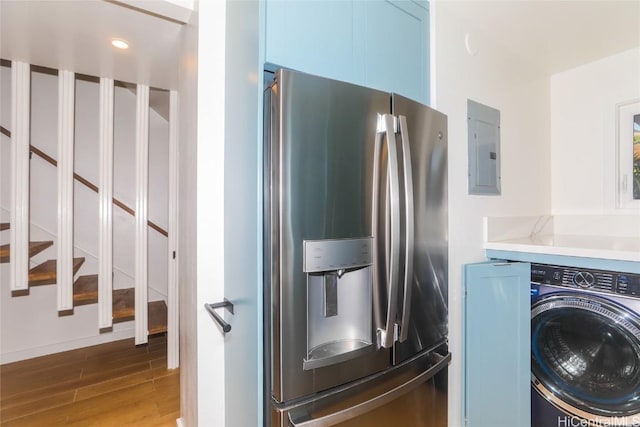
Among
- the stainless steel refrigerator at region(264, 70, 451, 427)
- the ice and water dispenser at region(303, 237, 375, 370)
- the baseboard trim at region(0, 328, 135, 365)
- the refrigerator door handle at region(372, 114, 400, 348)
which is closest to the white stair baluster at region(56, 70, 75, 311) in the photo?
the baseboard trim at region(0, 328, 135, 365)

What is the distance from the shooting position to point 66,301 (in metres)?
2.21

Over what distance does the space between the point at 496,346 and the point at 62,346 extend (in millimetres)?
3718

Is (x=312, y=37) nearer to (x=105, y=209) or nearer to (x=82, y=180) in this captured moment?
(x=105, y=209)

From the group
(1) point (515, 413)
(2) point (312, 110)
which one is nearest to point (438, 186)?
(2) point (312, 110)

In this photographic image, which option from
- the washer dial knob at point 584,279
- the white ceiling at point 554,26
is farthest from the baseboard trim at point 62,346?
the white ceiling at point 554,26

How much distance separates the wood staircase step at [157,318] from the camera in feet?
8.35

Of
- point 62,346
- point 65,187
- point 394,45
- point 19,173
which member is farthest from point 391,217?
point 62,346

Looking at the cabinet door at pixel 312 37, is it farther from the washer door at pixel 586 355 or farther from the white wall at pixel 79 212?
the white wall at pixel 79 212

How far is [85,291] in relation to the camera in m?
2.59

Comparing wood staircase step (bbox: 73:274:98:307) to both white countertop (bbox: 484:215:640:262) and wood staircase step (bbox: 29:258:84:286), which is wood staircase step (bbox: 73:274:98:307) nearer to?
wood staircase step (bbox: 29:258:84:286)

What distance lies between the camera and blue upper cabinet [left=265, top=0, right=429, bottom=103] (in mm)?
942

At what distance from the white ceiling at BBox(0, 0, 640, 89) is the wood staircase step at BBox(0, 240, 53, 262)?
1.54 metres

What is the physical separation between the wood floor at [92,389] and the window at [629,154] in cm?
353

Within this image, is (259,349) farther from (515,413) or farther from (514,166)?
(514,166)
